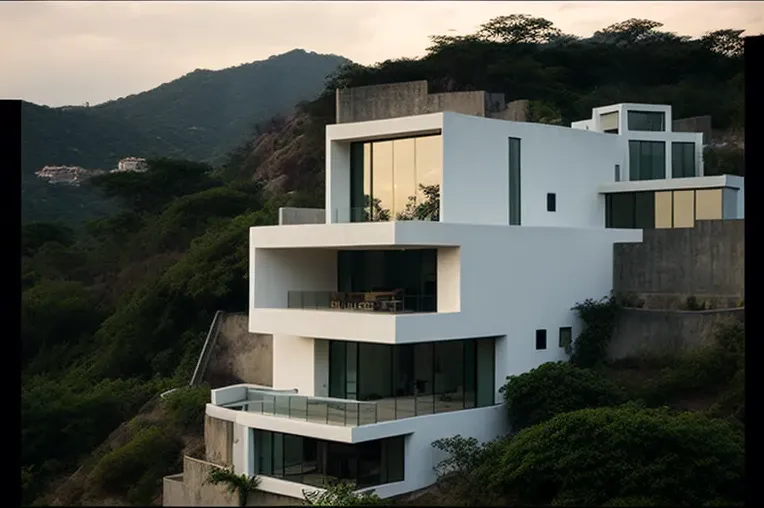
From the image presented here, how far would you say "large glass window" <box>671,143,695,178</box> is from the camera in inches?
1207

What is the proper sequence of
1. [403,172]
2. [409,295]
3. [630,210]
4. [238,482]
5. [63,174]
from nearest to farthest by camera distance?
[238,482] < [409,295] < [403,172] < [630,210] < [63,174]

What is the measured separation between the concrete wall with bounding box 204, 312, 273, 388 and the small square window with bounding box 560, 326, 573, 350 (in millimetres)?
9039

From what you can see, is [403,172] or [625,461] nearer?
[625,461]

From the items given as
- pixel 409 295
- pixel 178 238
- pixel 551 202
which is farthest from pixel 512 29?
pixel 409 295

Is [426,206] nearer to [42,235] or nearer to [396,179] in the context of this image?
[396,179]

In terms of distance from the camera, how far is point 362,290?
24000 mm

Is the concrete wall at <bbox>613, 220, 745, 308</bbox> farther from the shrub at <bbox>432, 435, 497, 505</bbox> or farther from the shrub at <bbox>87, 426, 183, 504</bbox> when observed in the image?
the shrub at <bbox>87, 426, 183, 504</bbox>

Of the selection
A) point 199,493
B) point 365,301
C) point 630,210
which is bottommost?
point 199,493

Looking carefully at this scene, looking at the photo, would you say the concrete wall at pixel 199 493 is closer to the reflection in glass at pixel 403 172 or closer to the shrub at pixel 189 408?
the shrub at pixel 189 408

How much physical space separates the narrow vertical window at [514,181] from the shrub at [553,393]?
3782 mm

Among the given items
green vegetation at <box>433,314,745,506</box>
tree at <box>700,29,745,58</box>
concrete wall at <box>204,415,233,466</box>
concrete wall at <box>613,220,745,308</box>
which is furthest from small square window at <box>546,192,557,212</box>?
tree at <box>700,29,745,58</box>

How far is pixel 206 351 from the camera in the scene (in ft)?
101

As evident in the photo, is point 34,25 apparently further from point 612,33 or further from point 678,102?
point 612,33

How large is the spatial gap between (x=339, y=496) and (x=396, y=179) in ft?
25.5
